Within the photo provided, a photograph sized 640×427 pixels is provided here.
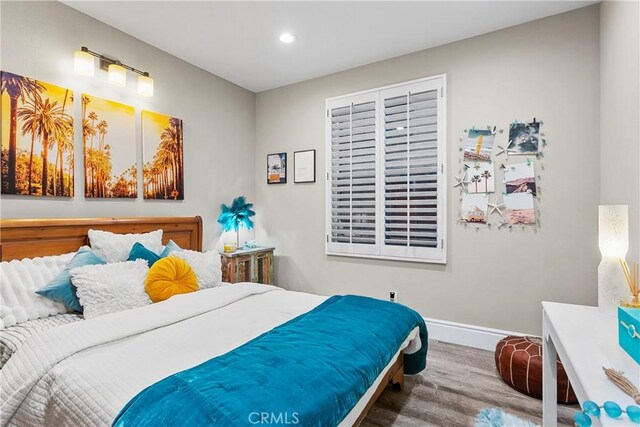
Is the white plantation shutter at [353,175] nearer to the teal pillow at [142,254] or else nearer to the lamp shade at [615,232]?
the teal pillow at [142,254]

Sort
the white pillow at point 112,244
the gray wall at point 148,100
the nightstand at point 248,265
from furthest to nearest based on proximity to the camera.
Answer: the nightstand at point 248,265, the white pillow at point 112,244, the gray wall at point 148,100

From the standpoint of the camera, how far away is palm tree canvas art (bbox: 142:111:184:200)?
2.96 metres

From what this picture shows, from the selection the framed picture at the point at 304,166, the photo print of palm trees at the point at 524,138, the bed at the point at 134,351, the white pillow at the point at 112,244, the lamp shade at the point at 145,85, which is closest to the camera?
the bed at the point at 134,351

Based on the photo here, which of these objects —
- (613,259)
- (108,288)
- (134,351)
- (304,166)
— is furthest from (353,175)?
(134,351)

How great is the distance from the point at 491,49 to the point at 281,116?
7.66 feet

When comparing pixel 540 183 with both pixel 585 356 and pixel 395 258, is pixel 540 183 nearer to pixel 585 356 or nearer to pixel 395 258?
pixel 395 258

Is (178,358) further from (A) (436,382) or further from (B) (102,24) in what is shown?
(B) (102,24)

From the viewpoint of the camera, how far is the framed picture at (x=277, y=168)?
4.00 meters

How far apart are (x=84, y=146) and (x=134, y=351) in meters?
1.86

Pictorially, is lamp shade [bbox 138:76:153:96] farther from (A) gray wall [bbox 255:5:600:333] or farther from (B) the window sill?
(B) the window sill

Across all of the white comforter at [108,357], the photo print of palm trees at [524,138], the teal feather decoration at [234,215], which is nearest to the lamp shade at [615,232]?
the photo print of palm trees at [524,138]

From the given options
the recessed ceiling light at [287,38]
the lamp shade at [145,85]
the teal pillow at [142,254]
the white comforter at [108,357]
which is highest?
the recessed ceiling light at [287,38]

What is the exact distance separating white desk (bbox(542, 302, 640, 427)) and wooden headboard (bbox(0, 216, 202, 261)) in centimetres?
295

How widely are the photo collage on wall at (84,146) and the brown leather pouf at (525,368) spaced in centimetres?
315
